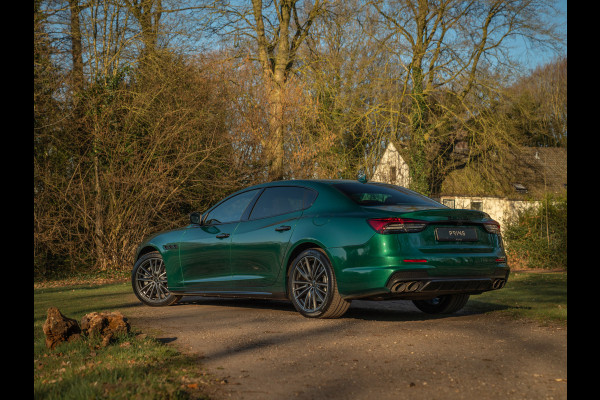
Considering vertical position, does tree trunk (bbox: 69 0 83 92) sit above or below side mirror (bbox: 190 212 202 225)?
above

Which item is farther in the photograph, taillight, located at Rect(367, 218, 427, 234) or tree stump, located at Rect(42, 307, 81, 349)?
taillight, located at Rect(367, 218, 427, 234)

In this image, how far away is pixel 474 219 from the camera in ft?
23.9

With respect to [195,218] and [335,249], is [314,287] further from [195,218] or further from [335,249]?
[195,218]

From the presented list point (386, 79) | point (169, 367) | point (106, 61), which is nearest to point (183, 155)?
point (106, 61)

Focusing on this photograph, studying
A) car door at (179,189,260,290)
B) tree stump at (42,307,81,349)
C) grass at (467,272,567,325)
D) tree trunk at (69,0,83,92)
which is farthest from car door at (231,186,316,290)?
tree trunk at (69,0,83,92)

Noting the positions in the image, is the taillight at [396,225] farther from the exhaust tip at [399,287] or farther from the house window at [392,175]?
the house window at [392,175]

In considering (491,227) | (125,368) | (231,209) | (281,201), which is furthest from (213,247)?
(125,368)

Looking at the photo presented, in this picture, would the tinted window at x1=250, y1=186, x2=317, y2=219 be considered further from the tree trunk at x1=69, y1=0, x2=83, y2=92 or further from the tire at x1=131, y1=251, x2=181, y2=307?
the tree trunk at x1=69, y1=0, x2=83, y2=92

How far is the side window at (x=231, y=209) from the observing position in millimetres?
8631

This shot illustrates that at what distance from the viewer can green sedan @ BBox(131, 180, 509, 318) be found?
675 centimetres

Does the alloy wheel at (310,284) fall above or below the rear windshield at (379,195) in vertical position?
below

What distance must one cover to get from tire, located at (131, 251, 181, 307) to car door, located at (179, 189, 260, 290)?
20.6 inches

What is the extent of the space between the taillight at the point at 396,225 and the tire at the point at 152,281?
3.69 m

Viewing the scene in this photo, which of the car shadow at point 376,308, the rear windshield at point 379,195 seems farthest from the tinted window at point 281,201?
the car shadow at point 376,308
